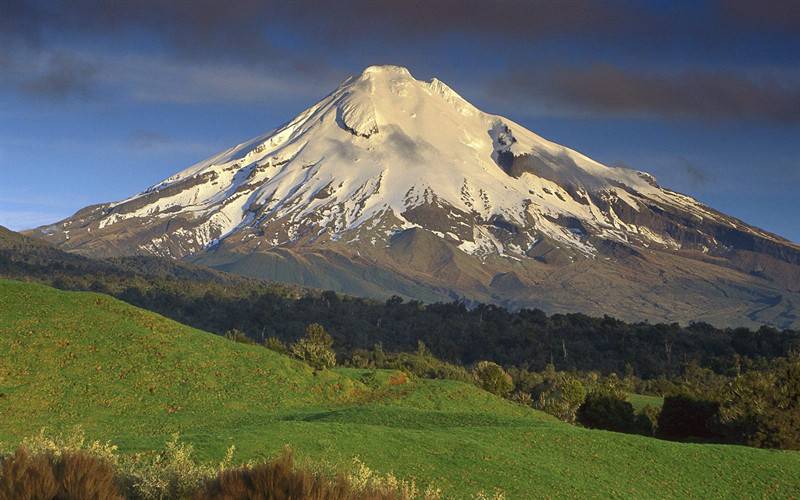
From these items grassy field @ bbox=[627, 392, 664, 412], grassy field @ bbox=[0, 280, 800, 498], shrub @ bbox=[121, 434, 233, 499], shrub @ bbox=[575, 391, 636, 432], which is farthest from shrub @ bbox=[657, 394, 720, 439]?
shrub @ bbox=[121, 434, 233, 499]

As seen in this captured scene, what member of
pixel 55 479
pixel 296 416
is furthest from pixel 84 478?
pixel 296 416

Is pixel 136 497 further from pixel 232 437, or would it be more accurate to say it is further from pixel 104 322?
pixel 104 322

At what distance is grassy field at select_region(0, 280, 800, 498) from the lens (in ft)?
74.0

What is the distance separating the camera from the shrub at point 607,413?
1866 inches

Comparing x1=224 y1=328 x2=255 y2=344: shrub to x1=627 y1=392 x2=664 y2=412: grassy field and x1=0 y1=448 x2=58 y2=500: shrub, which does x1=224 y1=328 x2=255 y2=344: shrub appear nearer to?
x1=627 y1=392 x2=664 y2=412: grassy field

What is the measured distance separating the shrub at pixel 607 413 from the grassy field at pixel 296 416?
22.2ft

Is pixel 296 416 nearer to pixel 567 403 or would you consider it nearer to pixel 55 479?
pixel 55 479

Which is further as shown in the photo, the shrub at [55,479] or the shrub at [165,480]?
the shrub at [165,480]

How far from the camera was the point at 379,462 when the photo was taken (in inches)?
862

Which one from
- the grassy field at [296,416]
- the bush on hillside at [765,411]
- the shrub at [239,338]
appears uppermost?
the bush on hillside at [765,411]

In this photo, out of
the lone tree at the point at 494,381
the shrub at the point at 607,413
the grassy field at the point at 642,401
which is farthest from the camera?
the grassy field at the point at 642,401

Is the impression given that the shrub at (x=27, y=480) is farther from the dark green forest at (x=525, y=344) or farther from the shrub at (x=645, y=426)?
the shrub at (x=645, y=426)

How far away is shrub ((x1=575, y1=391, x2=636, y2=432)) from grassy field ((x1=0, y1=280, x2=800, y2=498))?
676 cm

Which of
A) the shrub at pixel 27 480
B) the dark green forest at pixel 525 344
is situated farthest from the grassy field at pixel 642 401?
the shrub at pixel 27 480
